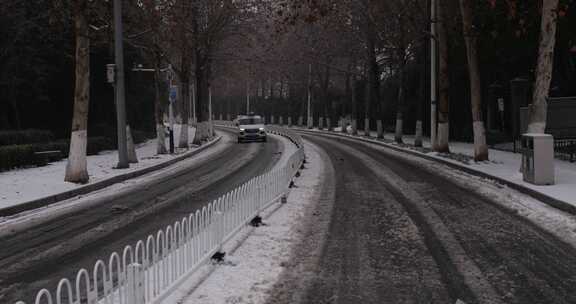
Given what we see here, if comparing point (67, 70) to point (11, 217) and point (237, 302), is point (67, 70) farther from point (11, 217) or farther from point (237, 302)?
point (237, 302)

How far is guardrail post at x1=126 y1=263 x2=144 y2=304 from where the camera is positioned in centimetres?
484

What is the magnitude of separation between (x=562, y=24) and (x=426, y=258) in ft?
68.5

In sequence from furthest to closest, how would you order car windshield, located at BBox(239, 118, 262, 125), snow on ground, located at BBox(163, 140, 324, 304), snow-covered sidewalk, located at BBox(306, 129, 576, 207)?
car windshield, located at BBox(239, 118, 262, 125), snow-covered sidewalk, located at BBox(306, 129, 576, 207), snow on ground, located at BBox(163, 140, 324, 304)

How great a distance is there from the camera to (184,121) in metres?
33.8

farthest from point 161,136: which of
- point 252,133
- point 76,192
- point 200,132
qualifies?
point 76,192

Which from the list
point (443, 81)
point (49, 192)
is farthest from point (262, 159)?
point (49, 192)

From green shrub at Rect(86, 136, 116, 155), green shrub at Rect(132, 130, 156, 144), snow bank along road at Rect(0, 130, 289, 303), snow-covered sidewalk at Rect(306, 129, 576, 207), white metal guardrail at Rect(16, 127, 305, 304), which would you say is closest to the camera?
white metal guardrail at Rect(16, 127, 305, 304)

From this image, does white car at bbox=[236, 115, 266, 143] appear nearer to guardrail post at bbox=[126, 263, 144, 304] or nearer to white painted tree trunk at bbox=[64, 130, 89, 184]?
white painted tree trunk at bbox=[64, 130, 89, 184]

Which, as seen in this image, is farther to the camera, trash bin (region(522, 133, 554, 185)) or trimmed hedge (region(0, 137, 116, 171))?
trimmed hedge (region(0, 137, 116, 171))

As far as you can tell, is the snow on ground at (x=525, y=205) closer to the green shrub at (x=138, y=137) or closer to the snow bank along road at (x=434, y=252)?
the snow bank along road at (x=434, y=252)

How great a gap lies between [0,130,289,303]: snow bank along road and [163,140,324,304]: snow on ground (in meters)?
1.78

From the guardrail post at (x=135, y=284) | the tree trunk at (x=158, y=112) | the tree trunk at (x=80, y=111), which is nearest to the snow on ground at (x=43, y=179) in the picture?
the tree trunk at (x=80, y=111)

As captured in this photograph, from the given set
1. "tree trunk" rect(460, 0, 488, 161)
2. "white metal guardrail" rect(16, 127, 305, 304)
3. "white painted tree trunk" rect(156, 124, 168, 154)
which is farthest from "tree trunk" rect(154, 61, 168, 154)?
"white metal guardrail" rect(16, 127, 305, 304)

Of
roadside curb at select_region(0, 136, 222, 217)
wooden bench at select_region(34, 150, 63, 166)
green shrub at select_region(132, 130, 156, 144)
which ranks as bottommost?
roadside curb at select_region(0, 136, 222, 217)
